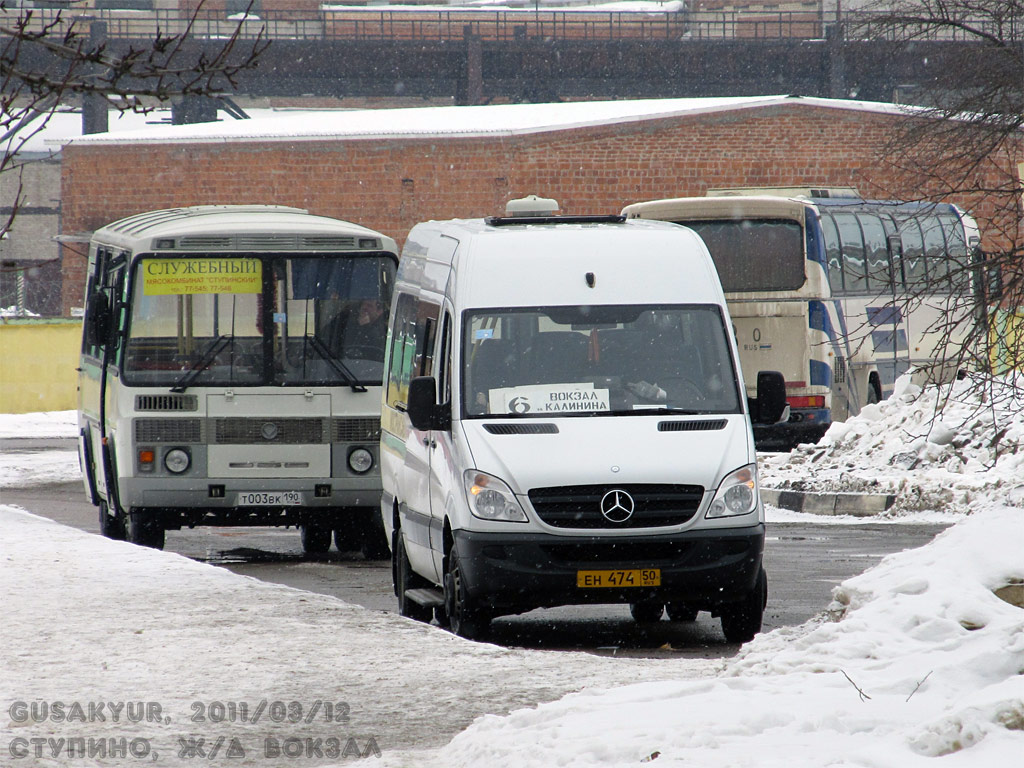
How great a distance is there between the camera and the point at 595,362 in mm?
9883

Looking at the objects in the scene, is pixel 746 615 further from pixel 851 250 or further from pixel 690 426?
pixel 851 250

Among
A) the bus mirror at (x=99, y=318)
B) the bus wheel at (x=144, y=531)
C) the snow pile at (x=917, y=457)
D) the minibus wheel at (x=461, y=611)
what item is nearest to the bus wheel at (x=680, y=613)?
the minibus wheel at (x=461, y=611)

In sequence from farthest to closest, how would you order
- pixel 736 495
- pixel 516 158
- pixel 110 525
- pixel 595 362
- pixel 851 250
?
pixel 516 158, pixel 851 250, pixel 110 525, pixel 595 362, pixel 736 495

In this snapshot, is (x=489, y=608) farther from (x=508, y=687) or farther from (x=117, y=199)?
(x=117, y=199)

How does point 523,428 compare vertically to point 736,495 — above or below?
above

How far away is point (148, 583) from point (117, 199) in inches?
1403

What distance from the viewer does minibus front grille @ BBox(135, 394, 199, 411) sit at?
536 inches

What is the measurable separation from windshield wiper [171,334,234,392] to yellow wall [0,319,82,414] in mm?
18697

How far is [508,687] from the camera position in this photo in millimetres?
7438

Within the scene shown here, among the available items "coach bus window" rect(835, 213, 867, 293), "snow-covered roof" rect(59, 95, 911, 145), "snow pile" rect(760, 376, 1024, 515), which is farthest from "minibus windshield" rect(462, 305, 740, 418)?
"snow-covered roof" rect(59, 95, 911, 145)

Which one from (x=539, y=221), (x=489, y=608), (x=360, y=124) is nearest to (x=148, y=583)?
(x=489, y=608)

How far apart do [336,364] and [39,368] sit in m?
19.9

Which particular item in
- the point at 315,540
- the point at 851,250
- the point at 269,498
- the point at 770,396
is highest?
the point at 770,396


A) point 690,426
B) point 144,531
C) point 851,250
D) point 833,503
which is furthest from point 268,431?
point 851,250
